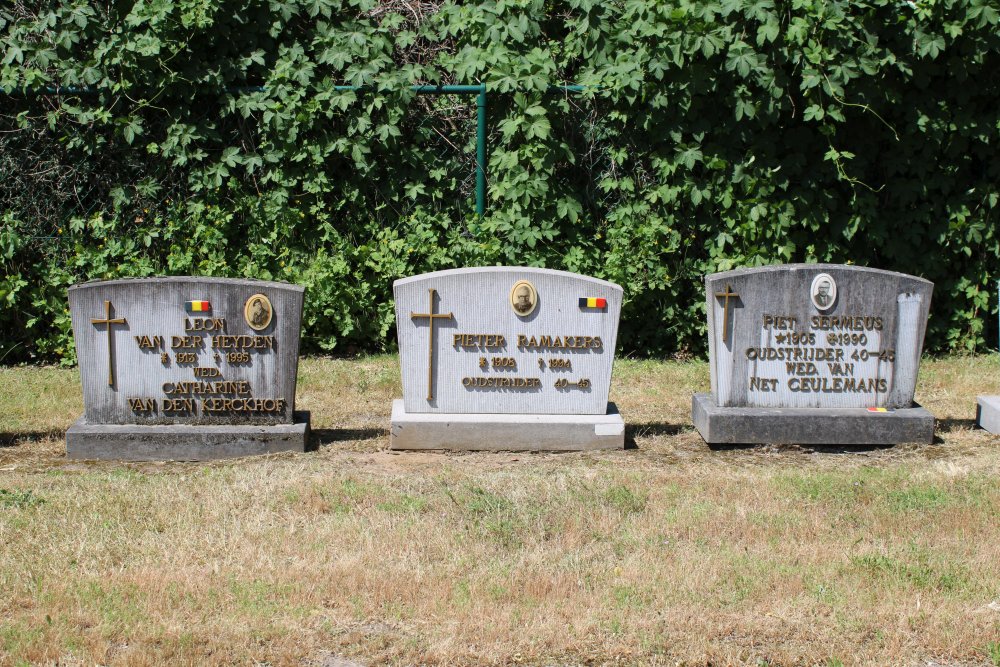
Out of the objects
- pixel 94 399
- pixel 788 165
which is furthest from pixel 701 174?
pixel 94 399

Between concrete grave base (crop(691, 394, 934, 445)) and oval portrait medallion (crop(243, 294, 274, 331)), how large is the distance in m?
2.90

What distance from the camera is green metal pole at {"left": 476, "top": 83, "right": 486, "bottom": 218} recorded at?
→ 9.73m

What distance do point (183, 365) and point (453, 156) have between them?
3662mm

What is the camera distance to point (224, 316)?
23.2ft

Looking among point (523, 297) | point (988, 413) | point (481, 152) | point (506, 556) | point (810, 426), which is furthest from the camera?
point (481, 152)

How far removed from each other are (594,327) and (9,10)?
19.5ft

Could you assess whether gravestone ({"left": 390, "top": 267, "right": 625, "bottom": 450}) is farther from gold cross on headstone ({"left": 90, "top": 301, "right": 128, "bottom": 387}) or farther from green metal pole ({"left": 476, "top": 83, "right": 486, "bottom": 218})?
green metal pole ({"left": 476, "top": 83, "right": 486, "bottom": 218})

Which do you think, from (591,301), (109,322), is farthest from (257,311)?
(591,301)

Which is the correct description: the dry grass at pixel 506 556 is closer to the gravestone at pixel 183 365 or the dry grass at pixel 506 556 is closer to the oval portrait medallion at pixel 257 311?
the gravestone at pixel 183 365

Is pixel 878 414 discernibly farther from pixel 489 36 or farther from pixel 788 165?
pixel 489 36

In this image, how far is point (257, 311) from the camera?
7043 mm

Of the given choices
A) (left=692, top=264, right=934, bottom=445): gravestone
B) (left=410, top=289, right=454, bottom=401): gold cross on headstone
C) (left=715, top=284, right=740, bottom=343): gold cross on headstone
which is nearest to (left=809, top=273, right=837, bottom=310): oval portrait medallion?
(left=692, top=264, right=934, bottom=445): gravestone

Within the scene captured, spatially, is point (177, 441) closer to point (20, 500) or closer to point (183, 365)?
point (183, 365)

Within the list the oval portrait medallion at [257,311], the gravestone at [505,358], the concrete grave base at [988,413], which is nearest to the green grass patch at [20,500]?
the oval portrait medallion at [257,311]
